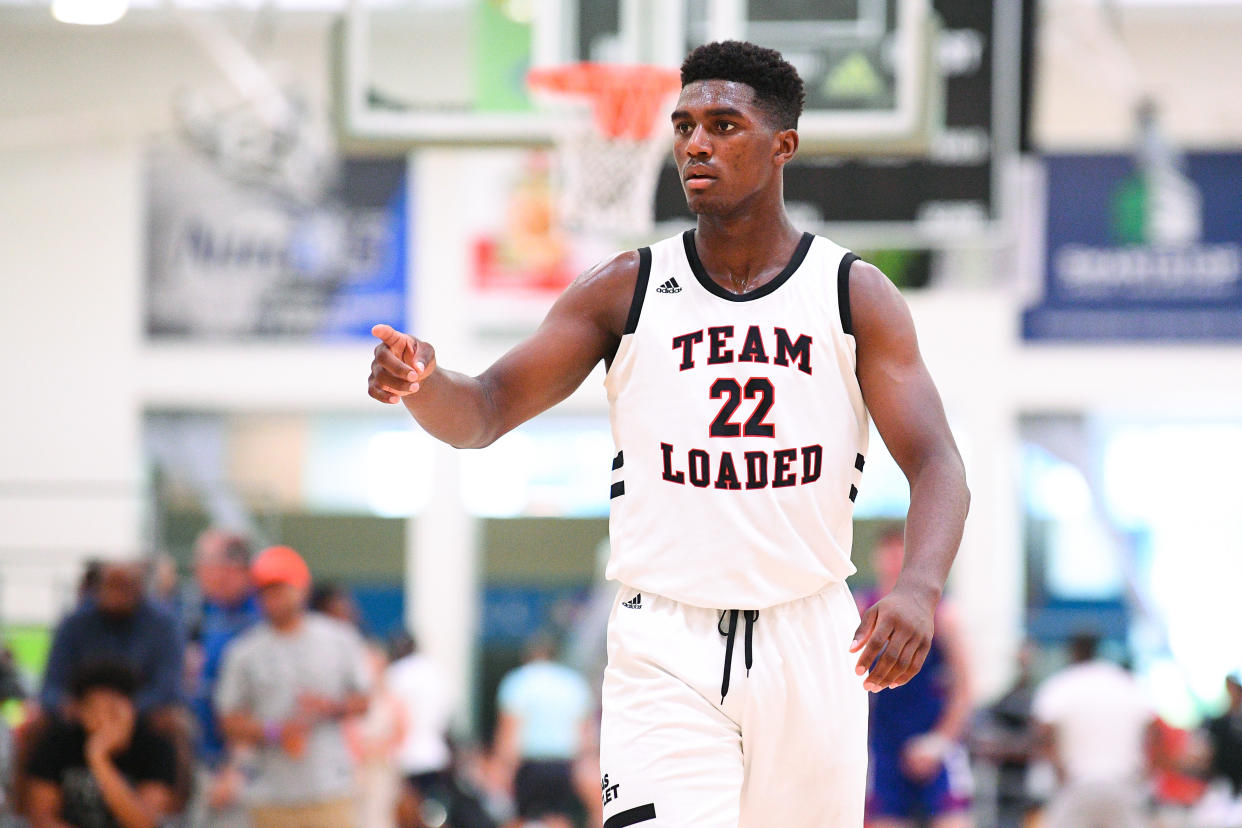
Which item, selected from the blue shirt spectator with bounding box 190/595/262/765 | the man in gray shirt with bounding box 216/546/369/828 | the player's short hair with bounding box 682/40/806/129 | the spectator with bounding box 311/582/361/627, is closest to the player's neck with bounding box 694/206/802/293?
the player's short hair with bounding box 682/40/806/129

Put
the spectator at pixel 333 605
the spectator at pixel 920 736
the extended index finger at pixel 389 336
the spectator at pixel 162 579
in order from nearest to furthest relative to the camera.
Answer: the extended index finger at pixel 389 336
the spectator at pixel 920 736
the spectator at pixel 333 605
the spectator at pixel 162 579

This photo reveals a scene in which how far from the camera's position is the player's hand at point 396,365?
3.52m

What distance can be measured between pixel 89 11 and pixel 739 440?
15533 millimetres

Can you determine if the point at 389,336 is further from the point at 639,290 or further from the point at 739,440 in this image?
the point at 739,440

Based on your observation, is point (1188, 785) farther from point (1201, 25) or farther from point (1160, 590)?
point (1201, 25)

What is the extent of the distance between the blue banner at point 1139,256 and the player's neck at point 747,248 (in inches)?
553

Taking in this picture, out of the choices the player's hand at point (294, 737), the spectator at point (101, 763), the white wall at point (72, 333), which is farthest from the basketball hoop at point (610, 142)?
the white wall at point (72, 333)

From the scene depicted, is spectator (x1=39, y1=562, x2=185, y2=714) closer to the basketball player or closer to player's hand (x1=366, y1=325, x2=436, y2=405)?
the basketball player

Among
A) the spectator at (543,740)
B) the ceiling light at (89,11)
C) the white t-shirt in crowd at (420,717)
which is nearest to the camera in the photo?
the spectator at (543,740)

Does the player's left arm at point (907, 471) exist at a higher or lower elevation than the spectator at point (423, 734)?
higher

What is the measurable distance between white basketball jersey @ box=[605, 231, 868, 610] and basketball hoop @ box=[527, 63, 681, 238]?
5.11 meters

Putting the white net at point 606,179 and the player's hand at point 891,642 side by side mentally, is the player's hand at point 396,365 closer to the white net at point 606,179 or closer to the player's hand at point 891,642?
the player's hand at point 891,642

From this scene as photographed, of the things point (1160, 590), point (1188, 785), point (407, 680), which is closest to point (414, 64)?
→ point (407, 680)

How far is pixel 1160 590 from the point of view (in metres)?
Answer: 17.7
